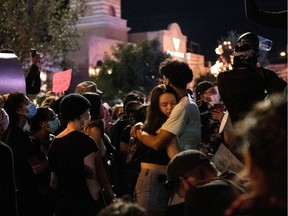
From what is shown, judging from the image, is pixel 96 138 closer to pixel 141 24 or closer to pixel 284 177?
pixel 284 177

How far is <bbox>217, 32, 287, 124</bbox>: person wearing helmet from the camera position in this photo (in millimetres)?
4262

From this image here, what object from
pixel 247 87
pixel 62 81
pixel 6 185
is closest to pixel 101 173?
pixel 6 185

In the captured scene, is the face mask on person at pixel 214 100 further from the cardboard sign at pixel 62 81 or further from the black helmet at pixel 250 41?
the cardboard sign at pixel 62 81

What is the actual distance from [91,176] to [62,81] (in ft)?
22.4

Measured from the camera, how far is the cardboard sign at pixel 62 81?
464 inches

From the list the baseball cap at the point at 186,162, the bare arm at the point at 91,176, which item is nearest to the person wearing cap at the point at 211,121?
the bare arm at the point at 91,176

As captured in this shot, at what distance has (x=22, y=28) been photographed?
21.6m

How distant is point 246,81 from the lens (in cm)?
428

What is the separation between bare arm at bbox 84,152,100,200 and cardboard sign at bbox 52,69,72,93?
666 cm

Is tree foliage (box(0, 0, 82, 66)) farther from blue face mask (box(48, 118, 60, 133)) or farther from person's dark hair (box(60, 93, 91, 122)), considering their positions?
person's dark hair (box(60, 93, 91, 122))

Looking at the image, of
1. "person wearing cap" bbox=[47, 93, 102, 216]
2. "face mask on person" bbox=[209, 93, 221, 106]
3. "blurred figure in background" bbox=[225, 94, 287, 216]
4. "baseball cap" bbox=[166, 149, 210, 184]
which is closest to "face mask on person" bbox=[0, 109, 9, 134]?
"person wearing cap" bbox=[47, 93, 102, 216]

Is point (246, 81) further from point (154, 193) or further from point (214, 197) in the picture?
point (214, 197)

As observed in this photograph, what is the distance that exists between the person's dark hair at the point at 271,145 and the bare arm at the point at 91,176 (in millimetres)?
3093

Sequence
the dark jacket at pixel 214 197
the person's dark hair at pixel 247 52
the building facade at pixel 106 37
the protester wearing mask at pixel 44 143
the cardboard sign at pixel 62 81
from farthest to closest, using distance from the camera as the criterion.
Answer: the building facade at pixel 106 37, the cardboard sign at pixel 62 81, the protester wearing mask at pixel 44 143, the person's dark hair at pixel 247 52, the dark jacket at pixel 214 197
